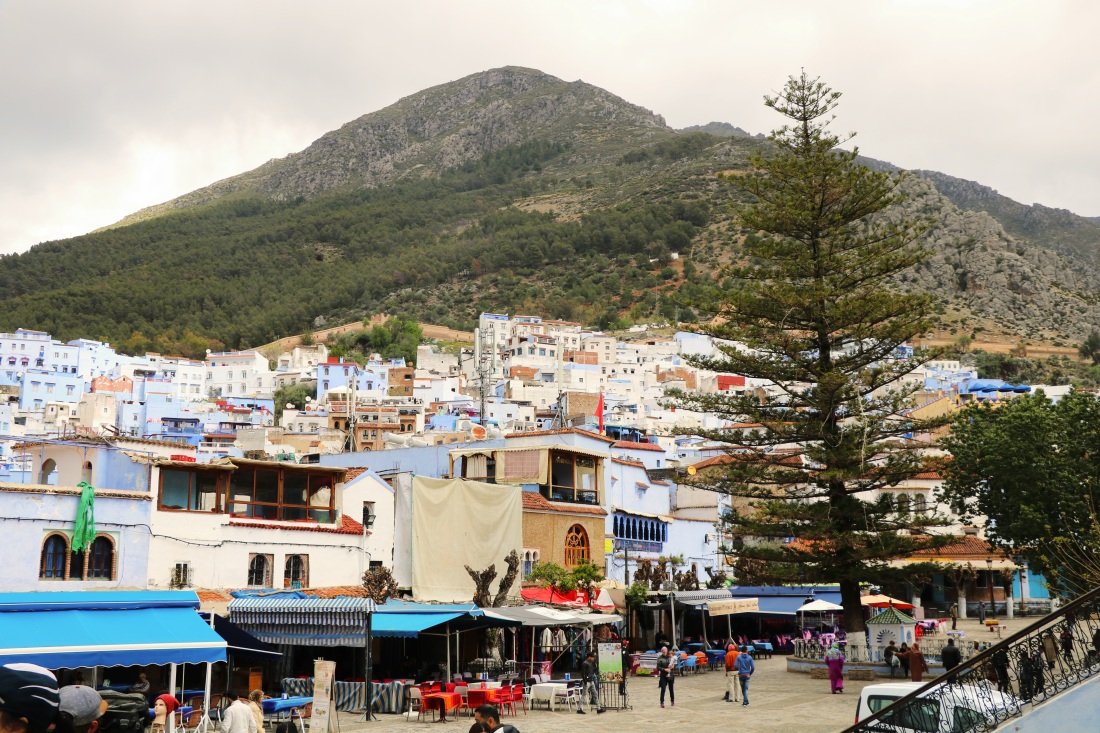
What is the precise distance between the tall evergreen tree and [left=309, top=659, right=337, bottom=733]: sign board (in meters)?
11.8

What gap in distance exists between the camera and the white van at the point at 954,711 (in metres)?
10.5

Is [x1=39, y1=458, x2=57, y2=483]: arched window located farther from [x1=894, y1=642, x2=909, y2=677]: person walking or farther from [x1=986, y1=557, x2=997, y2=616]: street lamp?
[x1=986, y1=557, x2=997, y2=616]: street lamp

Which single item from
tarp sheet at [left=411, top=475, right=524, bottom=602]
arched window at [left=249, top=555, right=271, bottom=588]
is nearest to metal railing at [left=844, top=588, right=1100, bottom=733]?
arched window at [left=249, top=555, right=271, bottom=588]

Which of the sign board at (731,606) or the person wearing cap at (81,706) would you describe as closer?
the person wearing cap at (81,706)

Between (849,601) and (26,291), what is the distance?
14508 cm

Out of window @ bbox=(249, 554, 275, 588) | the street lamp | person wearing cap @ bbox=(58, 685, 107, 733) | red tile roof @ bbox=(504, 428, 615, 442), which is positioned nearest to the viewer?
person wearing cap @ bbox=(58, 685, 107, 733)

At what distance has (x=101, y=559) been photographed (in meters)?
21.3

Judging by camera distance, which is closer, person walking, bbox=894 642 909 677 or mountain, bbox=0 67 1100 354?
person walking, bbox=894 642 909 677

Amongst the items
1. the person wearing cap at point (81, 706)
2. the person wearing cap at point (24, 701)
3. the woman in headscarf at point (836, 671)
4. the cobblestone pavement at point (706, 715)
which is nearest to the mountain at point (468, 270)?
the cobblestone pavement at point (706, 715)

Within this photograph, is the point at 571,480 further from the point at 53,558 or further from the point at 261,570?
the point at 53,558

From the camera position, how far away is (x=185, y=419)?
85.3 metres

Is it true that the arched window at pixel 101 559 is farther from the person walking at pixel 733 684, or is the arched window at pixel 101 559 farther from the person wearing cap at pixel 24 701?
the person wearing cap at pixel 24 701

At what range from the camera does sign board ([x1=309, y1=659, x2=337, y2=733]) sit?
641 inches

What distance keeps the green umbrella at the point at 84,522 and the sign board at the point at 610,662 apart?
33.7 ft
